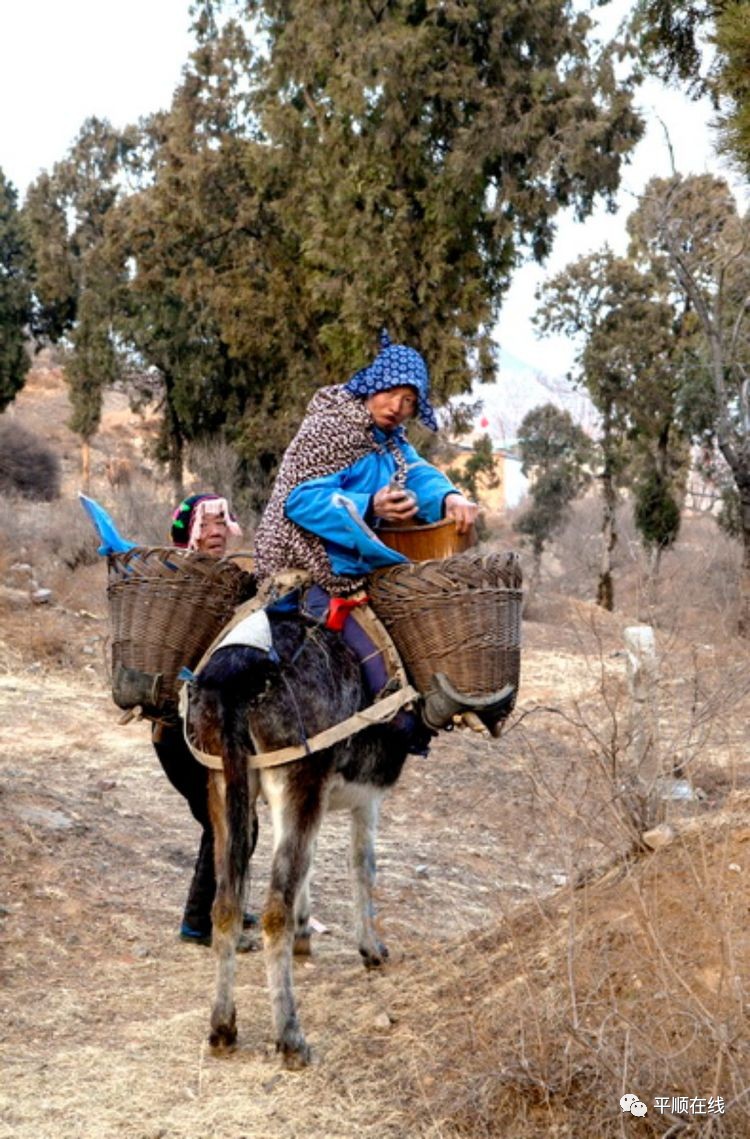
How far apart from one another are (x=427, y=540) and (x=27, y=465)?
42.8 meters

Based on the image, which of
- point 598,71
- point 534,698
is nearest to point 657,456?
point 598,71

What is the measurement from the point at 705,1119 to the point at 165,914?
12.1 ft

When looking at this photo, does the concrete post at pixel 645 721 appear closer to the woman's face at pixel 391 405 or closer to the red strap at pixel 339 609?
the red strap at pixel 339 609

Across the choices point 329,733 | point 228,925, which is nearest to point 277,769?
point 329,733

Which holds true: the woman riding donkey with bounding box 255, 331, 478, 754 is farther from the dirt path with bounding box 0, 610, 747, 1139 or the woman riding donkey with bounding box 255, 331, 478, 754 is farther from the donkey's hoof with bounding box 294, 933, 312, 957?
the donkey's hoof with bounding box 294, 933, 312, 957

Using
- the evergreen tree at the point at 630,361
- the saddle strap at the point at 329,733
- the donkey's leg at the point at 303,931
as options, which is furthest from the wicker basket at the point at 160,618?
the evergreen tree at the point at 630,361

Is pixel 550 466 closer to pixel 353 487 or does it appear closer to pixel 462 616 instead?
pixel 353 487

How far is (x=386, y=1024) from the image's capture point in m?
4.55

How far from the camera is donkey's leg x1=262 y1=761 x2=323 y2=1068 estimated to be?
13.9ft

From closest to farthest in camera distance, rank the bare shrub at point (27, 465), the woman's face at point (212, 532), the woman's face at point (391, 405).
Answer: the woman's face at point (391, 405)
the woman's face at point (212, 532)
the bare shrub at point (27, 465)

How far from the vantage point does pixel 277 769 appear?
4449 millimetres

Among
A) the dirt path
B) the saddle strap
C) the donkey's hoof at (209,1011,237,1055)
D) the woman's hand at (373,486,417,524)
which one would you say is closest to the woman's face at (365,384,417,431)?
the woman's hand at (373,486,417,524)

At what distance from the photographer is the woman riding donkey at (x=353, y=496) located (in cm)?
465

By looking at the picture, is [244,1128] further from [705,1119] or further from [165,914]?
[165,914]
